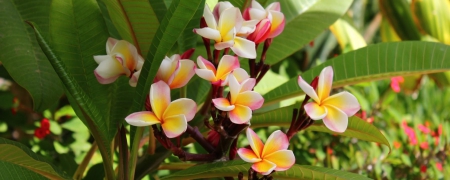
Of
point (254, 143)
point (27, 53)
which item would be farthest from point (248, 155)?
point (27, 53)

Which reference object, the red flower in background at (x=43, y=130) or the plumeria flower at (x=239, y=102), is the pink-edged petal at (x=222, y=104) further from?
the red flower in background at (x=43, y=130)

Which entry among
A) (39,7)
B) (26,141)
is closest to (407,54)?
(39,7)

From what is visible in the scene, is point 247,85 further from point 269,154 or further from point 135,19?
point 135,19

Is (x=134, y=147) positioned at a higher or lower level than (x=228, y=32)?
lower

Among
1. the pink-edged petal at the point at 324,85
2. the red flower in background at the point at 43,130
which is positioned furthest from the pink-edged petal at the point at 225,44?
the red flower in background at the point at 43,130

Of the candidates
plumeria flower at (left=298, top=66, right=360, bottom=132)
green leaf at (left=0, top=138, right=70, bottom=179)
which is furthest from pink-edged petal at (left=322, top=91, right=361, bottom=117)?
green leaf at (left=0, top=138, right=70, bottom=179)

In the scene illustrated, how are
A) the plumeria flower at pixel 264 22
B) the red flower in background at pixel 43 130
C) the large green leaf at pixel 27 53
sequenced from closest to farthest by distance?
the plumeria flower at pixel 264 22
the large green leaf at pixel 27 53
the red flower in background at pixel 43 130

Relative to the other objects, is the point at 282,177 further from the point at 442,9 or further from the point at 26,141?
the point at 442,9
